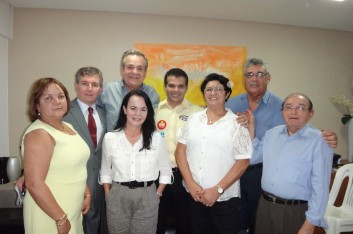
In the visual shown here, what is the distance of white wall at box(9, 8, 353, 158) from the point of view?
3580 millimetres

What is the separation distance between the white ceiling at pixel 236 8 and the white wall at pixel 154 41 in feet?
0.56

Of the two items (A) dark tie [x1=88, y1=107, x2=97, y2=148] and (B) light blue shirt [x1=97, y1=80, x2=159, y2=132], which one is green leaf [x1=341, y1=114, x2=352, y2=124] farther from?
(A) dark tie [x1=88, y1=107, x2=97, y2=148]

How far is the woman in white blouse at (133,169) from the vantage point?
70.9 inches

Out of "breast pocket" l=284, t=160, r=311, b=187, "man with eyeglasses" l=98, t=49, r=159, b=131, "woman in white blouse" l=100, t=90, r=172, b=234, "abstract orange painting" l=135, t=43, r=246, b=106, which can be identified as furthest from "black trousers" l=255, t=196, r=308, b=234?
"abstract orange painting" l=135, t=43, r=246, b=106

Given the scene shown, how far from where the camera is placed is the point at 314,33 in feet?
13.8

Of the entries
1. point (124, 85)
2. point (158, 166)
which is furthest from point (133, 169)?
point (124, 85)

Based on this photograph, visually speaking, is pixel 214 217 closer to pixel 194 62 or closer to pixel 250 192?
pixel 250 192

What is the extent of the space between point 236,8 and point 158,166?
248cm

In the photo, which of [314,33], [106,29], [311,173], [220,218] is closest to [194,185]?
[220,218]

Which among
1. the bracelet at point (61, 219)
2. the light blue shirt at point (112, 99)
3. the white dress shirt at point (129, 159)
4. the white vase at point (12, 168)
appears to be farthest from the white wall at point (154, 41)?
the bracelet at point (61, 219)

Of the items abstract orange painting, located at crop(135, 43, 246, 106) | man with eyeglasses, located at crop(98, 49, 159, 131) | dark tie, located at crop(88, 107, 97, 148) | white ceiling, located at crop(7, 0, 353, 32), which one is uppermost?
white ceiling, located at crop(7, 0, 353, 32)

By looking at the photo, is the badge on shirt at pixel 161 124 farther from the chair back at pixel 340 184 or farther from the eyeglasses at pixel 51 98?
the chair back at pixel 340 184

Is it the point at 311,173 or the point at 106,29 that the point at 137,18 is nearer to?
the point at 106,29

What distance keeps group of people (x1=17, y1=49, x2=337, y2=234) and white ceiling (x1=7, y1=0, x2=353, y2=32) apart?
1633 millimetres
